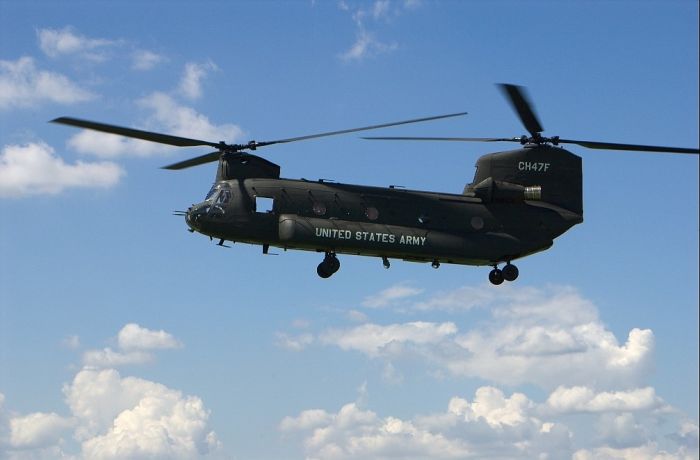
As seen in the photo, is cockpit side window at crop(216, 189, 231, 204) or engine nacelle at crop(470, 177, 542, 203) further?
engine nacelle at crop(470, 177, 542, 203)

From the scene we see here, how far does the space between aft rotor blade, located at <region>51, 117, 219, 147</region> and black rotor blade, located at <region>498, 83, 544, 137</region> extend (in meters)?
12.9

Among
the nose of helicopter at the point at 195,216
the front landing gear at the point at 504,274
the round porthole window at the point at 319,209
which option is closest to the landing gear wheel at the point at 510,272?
the front landing gear at the point at 504,274

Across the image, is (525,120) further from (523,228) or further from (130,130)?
(130,130)

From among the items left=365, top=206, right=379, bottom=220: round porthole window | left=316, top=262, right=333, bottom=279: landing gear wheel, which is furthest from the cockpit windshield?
left=365, top=206, right=379, bottom=220: round porthole window

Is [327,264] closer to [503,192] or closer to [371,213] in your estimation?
[371,213]

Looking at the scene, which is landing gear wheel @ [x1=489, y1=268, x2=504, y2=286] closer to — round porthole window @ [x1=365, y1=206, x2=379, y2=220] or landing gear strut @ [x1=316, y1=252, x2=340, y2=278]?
round porthole window @ [x1=365, y1=206, x2=379, y2=220]

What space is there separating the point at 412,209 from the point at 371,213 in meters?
1.93

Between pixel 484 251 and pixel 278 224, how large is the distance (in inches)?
365

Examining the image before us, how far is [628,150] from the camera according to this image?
38.7 metres

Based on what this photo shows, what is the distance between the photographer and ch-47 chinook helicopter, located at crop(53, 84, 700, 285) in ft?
123

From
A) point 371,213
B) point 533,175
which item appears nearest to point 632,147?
point 533,175

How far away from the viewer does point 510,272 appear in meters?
40.5

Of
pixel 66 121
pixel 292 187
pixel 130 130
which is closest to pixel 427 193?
pixel 292 187

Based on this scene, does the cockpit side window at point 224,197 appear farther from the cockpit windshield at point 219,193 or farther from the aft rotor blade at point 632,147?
the aft rotor blade at point 632,147
